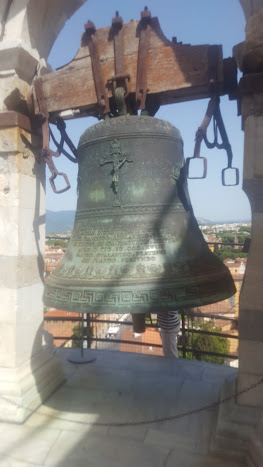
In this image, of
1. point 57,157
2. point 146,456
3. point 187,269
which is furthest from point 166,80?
point 146,456

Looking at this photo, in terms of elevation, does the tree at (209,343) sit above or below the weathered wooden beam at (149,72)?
below

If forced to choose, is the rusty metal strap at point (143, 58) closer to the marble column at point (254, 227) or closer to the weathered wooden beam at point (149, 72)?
the weathered wooden beam at point (149, 72)

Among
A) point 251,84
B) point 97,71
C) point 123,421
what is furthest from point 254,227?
point 123,421

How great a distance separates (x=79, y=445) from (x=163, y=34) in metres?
3.32

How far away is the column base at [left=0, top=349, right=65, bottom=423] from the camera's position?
9.66 feet

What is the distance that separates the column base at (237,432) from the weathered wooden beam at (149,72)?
7.66ft

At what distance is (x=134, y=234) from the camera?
2.25m

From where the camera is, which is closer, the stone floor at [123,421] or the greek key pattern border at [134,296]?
the greek key pattern border at [134,296]

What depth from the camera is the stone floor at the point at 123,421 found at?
248 centimetres

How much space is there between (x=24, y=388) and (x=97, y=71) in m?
2.84

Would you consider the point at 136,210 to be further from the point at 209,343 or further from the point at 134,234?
the point at 209,343

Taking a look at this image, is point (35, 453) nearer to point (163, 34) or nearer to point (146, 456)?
point (146, 456)

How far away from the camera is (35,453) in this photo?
2549 millimetres

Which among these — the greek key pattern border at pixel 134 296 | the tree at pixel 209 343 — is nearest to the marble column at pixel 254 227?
the greek key pattern border at pixel 134 296
